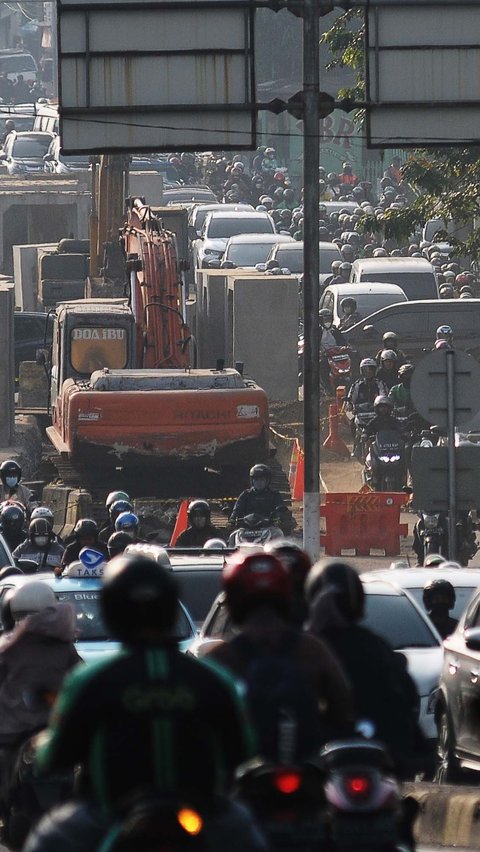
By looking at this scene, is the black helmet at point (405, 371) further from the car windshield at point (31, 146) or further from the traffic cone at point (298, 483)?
the car windshield at point (31, 146)

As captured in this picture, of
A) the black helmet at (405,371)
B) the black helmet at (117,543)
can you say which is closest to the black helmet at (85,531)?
the black helmet at (117,543)

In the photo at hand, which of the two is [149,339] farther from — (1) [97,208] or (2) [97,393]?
Result: (1) [97,208]

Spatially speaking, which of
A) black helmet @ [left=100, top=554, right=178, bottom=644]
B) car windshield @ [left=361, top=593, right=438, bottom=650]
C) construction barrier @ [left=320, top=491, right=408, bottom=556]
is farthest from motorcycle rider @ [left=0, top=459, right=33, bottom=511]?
black helmet @ [left=100, top=554, right=178, bottom=644]

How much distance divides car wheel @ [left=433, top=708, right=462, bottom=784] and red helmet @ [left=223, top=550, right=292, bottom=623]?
581 centimetres

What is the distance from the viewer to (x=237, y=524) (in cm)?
2083

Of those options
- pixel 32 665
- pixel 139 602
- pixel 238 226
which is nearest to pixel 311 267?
pixel 32 665

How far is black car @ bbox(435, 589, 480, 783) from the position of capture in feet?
36.0

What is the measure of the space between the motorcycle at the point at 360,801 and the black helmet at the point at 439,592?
7.32 m

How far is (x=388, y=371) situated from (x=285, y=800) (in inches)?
913

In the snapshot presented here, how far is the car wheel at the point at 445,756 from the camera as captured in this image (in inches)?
451

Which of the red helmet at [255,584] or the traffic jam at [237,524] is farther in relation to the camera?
the red helmet at [255,584]

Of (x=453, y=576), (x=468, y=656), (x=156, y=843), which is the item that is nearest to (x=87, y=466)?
(x=453, y=576)

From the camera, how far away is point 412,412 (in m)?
27.5

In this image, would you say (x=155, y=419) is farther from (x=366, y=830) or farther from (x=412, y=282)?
(x=366, y=830)
